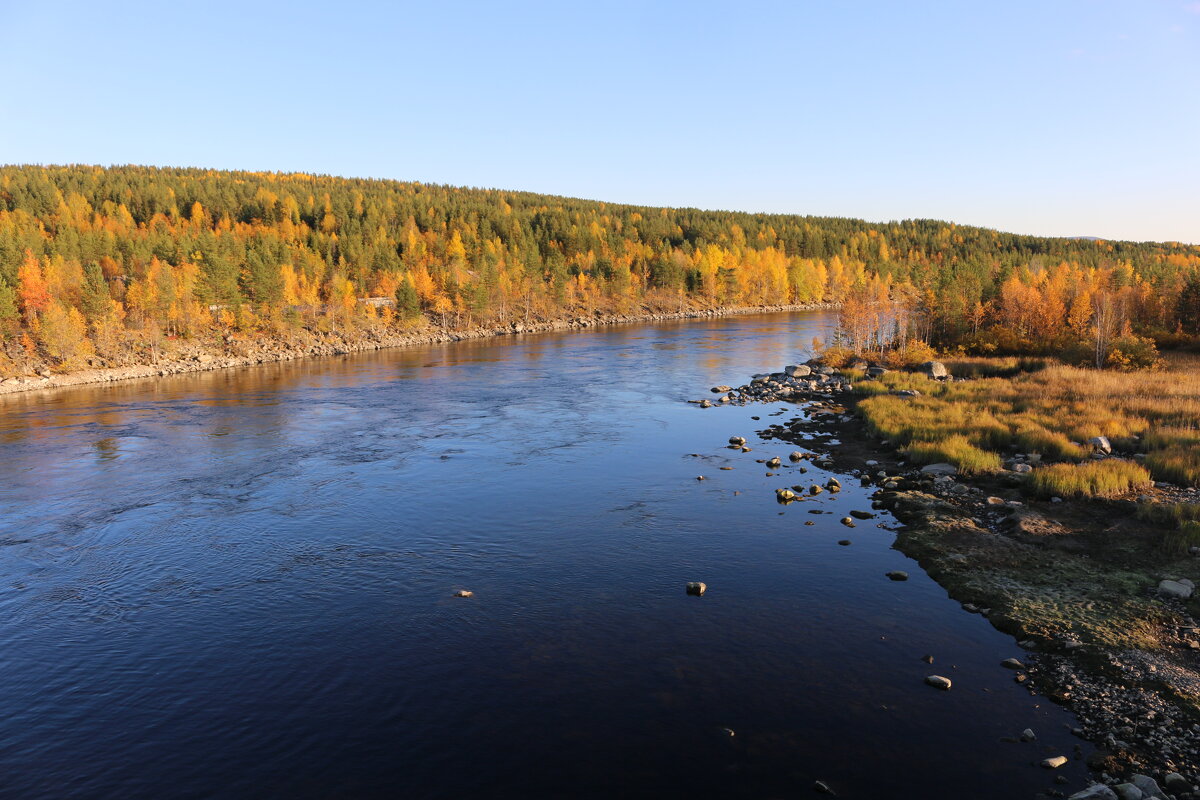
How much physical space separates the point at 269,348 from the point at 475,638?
282 feet

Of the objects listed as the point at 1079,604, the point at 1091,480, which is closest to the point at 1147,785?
the point at 1079,604

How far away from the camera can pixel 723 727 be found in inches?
571

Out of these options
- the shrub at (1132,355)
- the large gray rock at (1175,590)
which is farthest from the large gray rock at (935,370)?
the large gray rock at (1175,590)

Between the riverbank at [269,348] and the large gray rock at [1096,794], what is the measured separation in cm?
8071

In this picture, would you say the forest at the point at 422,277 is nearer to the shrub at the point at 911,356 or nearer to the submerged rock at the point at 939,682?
the shrub at the point at 911,356

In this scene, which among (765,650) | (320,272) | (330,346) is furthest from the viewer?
(320,272)

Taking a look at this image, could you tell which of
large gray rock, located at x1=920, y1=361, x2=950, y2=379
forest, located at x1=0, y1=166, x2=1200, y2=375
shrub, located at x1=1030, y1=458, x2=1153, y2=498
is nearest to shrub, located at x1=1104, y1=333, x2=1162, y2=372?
forest, located at x1=0, y1=166, x2=1200, y2=375

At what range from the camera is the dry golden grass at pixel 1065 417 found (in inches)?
1121

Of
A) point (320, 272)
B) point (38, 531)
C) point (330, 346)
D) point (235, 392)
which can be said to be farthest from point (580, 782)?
point (320, 272)

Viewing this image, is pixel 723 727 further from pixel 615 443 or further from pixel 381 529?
pixel 615 443

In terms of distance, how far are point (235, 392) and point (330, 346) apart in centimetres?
3874

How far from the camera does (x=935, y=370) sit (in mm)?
59719

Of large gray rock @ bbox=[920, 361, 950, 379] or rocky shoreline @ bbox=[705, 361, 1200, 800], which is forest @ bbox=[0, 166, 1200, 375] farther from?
rocky shoreline @ bbox=[705, 361, 1200, 800]

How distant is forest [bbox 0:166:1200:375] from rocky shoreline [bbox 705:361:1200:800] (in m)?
40.4
